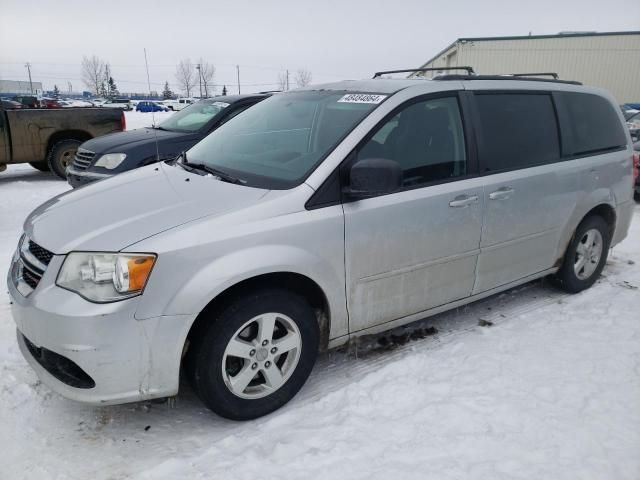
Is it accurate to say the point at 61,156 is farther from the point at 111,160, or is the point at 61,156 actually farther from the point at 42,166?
the point at 111,160

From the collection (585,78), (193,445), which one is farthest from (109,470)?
(585,78)

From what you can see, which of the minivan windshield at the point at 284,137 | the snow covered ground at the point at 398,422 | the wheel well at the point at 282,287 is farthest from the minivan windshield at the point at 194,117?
the wheel well at the point at 282,287

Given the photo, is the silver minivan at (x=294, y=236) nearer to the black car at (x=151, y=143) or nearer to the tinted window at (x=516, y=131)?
the tinted window at (x=516, y=131)

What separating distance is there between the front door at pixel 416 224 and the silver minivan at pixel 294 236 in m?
0.01

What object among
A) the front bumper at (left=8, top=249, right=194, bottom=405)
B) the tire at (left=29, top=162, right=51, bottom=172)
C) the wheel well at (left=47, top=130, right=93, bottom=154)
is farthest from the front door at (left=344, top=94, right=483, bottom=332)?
the tire at (left=29, top=162, right=51, bottom=172)

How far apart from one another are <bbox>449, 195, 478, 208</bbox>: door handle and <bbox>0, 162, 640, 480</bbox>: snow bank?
3.28ft

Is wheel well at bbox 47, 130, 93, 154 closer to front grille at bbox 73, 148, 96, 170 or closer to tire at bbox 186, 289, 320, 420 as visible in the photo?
front grille at bbox 73, 148, 96, 170

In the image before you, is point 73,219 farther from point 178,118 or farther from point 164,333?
point 178,118

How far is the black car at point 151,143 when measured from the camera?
665 cm

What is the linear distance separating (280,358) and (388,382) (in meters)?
0.72

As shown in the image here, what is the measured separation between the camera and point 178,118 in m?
8.00

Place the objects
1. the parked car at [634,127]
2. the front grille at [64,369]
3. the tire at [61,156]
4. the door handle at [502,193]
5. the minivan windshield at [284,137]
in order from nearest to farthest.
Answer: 1. the front grille at [64,369]
2. the minivan windshield at [284,137]
3. the door handle at [502,193]
4. the tire at [61,156]
5. the parked car at [634,127]

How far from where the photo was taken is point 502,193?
348 cm

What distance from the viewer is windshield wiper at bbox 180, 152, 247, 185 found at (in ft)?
9.52
